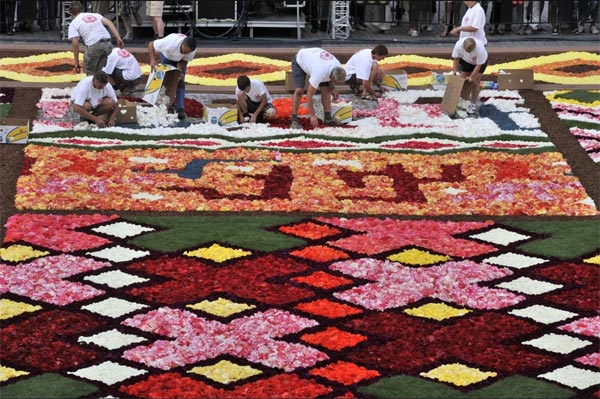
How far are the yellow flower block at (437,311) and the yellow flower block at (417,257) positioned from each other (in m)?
1.12

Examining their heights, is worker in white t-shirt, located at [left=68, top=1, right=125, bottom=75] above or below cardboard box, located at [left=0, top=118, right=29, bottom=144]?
above

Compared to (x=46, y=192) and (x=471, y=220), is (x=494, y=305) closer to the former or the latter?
(x=471, y=220)

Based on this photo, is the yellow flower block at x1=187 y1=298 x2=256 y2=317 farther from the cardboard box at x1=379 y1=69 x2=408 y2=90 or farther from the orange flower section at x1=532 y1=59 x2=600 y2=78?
the orange flower section at x1=532 y1=59 x2=600 y2=78

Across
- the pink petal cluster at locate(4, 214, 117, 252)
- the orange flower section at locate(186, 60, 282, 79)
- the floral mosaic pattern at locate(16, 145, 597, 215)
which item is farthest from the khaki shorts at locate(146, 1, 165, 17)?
the pink petal cluster at locate(4, 214, 117, 252)

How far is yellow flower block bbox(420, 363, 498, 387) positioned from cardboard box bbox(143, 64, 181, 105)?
9619 millimetres

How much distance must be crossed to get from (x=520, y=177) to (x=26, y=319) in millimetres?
7071

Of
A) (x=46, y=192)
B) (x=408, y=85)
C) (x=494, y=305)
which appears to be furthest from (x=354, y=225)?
(x=408, y=85)

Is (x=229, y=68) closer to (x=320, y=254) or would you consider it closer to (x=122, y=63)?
(x=122, y=63)

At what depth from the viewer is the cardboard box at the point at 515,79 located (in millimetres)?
22375

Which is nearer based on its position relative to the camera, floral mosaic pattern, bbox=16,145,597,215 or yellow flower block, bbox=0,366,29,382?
yellow flower block, bbox=0,366,29,382

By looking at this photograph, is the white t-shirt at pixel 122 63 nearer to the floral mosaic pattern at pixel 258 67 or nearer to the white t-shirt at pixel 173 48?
the white t-shirt at pixel 173 48

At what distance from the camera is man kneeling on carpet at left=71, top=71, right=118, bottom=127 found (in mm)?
18766

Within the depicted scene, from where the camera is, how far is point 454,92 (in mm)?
20469

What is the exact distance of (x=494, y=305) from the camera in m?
13.0
